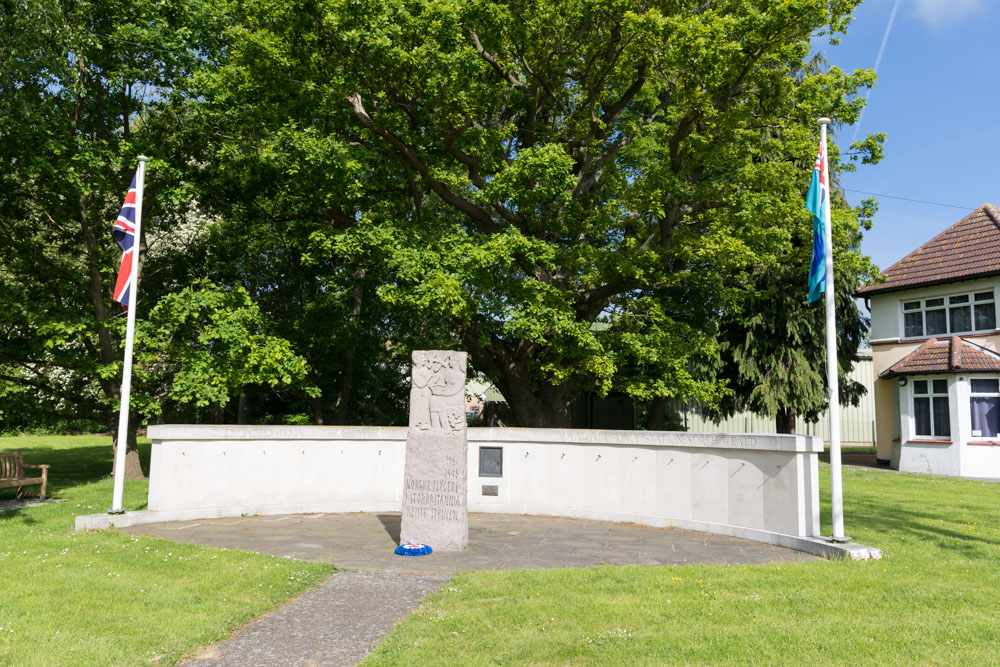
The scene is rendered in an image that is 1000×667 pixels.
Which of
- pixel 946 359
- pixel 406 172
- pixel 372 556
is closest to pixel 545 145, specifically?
pixel 406 172

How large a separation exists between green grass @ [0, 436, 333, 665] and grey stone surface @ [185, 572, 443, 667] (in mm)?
232

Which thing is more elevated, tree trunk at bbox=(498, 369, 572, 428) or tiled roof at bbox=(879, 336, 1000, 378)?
tiled roof at bbox=(879, 336, 1000, 378)

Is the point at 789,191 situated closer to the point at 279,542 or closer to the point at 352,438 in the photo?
the point at 352,438

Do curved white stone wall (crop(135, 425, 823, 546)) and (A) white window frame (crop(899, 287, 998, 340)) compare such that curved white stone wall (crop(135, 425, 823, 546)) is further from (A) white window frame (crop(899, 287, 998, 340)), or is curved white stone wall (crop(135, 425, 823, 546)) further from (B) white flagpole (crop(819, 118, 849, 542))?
(A) white window frame (crop(899, 287, 998, 340))

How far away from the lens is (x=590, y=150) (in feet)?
67.3

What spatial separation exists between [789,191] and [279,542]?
16.2m

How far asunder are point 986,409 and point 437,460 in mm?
23366

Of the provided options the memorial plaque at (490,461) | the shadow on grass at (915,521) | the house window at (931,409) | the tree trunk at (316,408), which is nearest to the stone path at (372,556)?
the memorial plaque at (490,461)

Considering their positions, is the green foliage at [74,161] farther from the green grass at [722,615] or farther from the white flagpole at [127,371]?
the green grass at [722,615]

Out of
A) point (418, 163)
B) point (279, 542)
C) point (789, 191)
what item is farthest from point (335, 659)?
point (789, 191)

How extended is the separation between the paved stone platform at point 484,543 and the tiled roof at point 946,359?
18.8m

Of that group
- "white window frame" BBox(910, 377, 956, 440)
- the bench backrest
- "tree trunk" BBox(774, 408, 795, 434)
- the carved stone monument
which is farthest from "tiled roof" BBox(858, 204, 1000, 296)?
the bench backrest

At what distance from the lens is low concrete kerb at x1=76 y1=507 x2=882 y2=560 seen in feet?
33.2

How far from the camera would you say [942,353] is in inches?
1076
